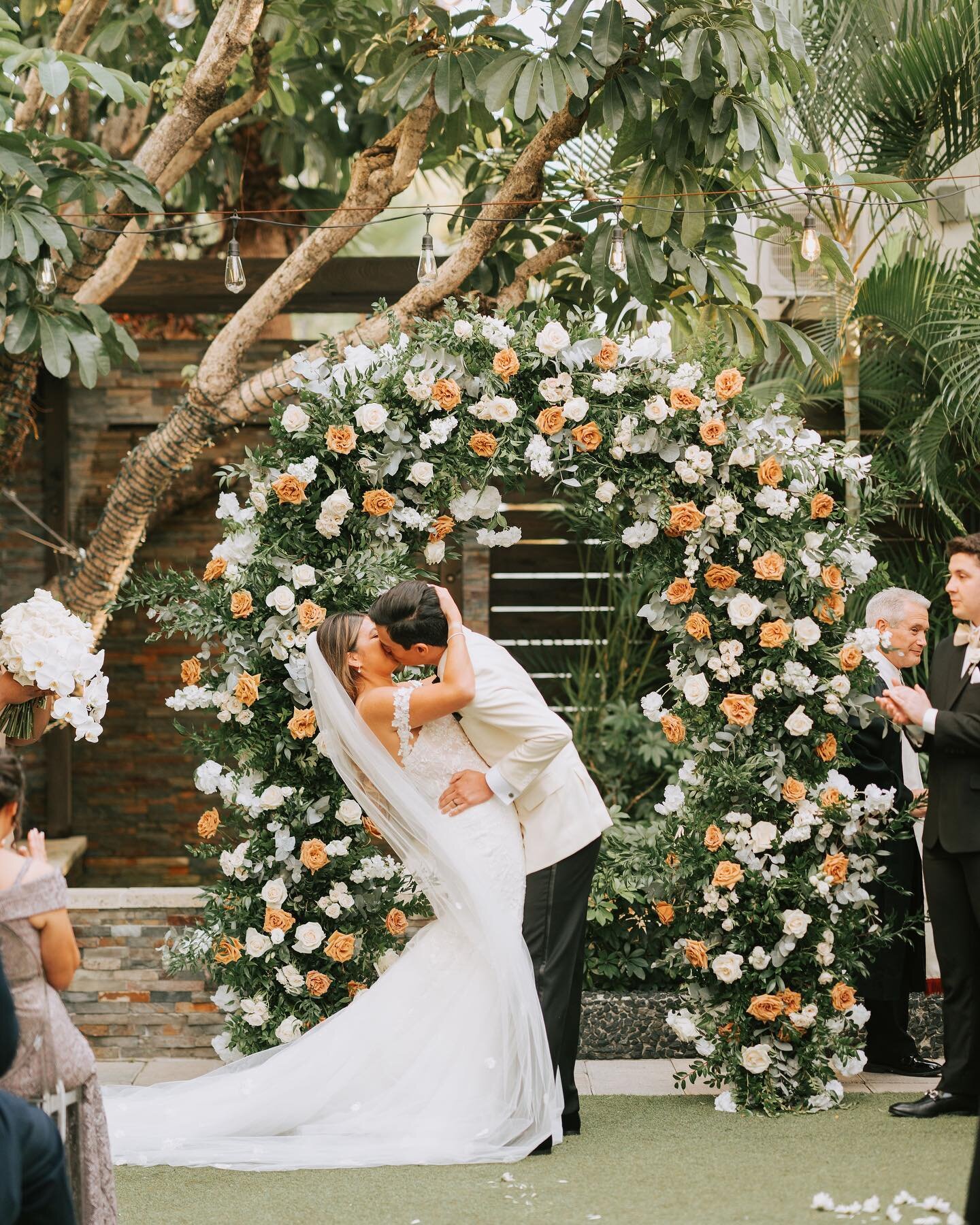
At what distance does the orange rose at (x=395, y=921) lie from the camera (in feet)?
15.3

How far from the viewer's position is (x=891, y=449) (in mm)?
6531

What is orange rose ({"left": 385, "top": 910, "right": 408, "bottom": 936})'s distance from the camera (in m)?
4.65

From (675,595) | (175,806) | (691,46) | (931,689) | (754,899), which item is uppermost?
(691,46)

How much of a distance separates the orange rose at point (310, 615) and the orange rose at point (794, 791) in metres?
1.63

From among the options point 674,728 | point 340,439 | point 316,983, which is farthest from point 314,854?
point 340,439

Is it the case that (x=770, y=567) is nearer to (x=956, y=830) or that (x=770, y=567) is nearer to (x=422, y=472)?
(x=956, y=830)

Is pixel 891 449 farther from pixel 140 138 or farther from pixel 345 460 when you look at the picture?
pixel 140 138

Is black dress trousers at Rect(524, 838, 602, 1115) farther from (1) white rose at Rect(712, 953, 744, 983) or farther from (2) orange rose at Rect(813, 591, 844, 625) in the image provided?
(2) orange rose at Rect(813, 591, 844, 625)

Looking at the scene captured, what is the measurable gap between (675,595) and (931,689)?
0.89 metres

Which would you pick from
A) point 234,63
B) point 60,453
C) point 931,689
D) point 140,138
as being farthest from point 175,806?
point 931,689

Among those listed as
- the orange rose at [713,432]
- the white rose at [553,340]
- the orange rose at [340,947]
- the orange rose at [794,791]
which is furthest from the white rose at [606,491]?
the orange rose at [340,947]

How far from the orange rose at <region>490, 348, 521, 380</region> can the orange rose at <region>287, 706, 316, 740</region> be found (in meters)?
1.30

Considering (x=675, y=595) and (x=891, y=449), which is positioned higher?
(x=891, y=449)

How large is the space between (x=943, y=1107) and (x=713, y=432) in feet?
7.42
